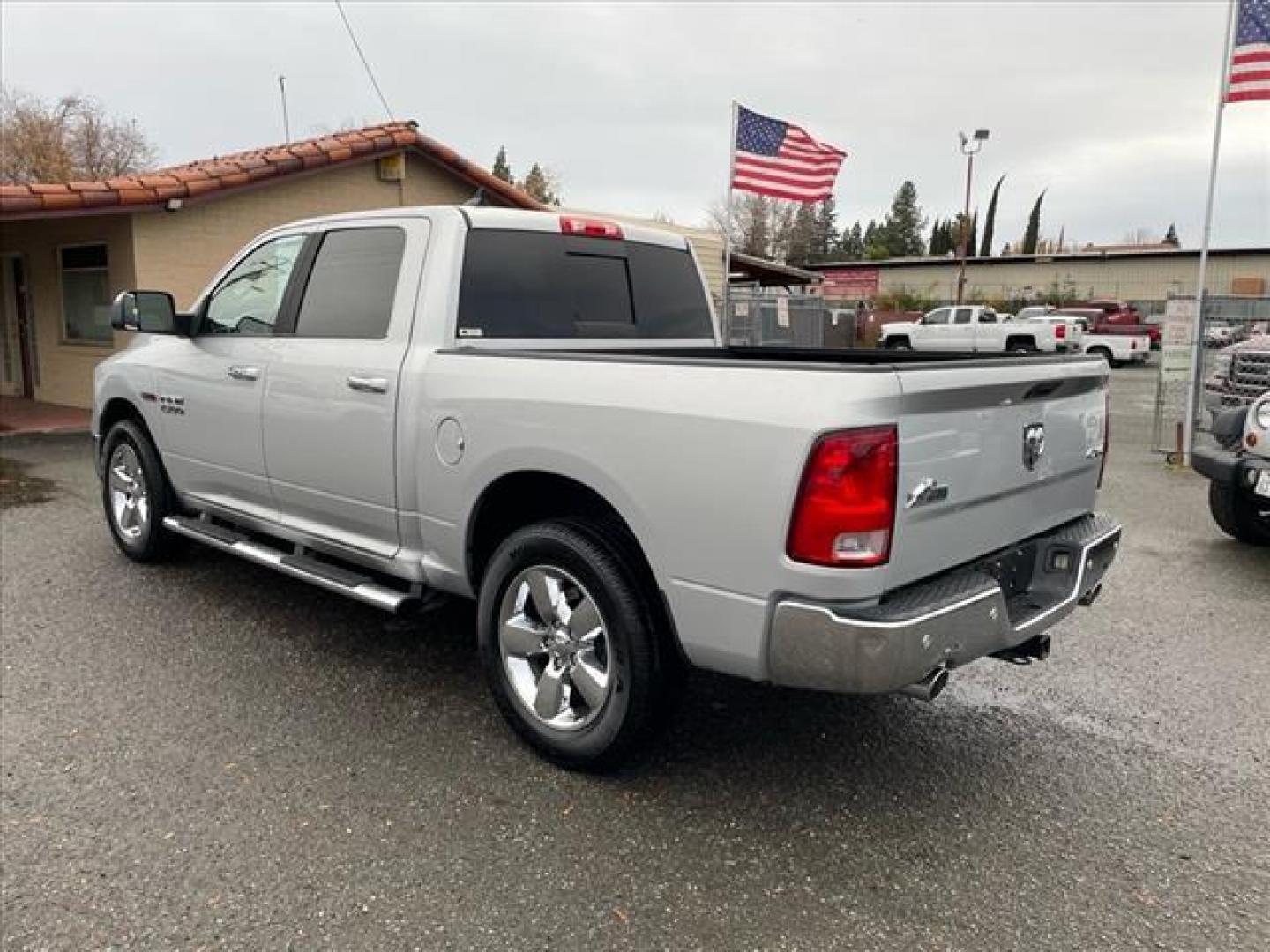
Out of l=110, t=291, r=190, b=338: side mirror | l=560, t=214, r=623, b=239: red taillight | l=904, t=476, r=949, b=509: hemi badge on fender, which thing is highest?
l=560, t=214, r=623, b=239: red taillight

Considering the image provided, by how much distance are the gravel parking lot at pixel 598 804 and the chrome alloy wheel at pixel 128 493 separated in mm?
830

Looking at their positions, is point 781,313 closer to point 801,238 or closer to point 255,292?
point 255,292

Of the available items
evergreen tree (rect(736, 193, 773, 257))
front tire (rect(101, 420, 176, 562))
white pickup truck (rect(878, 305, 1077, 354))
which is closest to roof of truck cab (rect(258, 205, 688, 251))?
front tire (rect(101, 420, 176, 562))

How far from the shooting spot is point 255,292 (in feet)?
15.3

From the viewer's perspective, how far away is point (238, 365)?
449cm

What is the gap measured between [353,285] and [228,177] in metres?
9.11

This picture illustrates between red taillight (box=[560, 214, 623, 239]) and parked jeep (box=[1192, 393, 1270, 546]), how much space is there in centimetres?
417

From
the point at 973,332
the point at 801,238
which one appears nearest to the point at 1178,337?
the point at 973,332

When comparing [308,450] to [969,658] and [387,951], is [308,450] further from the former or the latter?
[969,658]

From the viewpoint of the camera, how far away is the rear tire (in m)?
6.47

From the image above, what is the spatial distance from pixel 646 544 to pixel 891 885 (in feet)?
3.92

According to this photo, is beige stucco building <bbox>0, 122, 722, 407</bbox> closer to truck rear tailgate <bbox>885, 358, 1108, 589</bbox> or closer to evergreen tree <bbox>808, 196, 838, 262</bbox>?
truck rear tailgate <bbox>885, 358, 1108, 589</bbox>

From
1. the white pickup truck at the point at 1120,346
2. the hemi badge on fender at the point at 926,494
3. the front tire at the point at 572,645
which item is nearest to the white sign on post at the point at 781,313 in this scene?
the white pickup truck at the point at 1120,346

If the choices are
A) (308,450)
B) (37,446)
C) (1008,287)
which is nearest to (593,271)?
(308,450)
